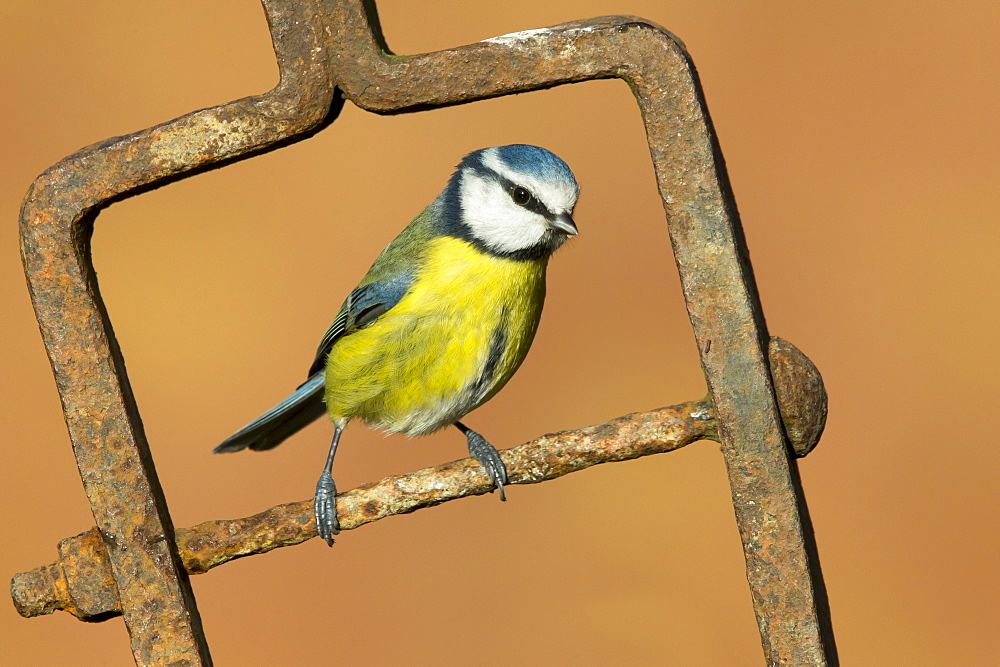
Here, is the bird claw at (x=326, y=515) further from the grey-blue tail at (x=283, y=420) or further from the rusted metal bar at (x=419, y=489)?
the grey-blue tail at (x=283, y=420)

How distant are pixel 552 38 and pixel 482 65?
2.3 inches

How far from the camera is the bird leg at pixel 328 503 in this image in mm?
828

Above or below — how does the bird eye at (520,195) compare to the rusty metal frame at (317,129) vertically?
above

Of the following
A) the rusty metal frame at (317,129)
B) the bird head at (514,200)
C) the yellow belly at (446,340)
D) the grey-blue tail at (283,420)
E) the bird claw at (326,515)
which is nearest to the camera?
the rusty metal frame at (317,129)

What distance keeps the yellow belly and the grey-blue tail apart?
0.14m

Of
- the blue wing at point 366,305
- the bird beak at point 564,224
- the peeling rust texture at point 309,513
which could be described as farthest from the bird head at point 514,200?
the peeling rust texture at point 309,513

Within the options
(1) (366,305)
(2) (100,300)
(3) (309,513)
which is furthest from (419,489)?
(1) (366,305)

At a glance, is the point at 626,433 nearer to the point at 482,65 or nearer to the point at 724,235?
the point at 724,235

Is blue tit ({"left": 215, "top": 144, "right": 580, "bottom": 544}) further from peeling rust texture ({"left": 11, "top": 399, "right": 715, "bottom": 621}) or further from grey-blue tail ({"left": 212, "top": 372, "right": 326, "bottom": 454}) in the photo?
peeling rust texture ({"left": 11, "top": 399, "right": 715, "bottom": 621})

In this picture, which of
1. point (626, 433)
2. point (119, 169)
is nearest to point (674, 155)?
point (626, 433)

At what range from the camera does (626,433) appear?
0.76 meters

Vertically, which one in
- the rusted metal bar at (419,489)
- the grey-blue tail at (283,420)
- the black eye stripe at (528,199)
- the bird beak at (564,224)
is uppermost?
the black eye stripe at (528,199)

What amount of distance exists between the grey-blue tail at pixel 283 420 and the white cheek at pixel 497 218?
415mm

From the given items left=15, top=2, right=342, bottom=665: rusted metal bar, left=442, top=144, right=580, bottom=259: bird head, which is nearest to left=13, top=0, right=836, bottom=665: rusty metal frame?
left=15, top=2, right=342, bottom=665: rusted metal bar
